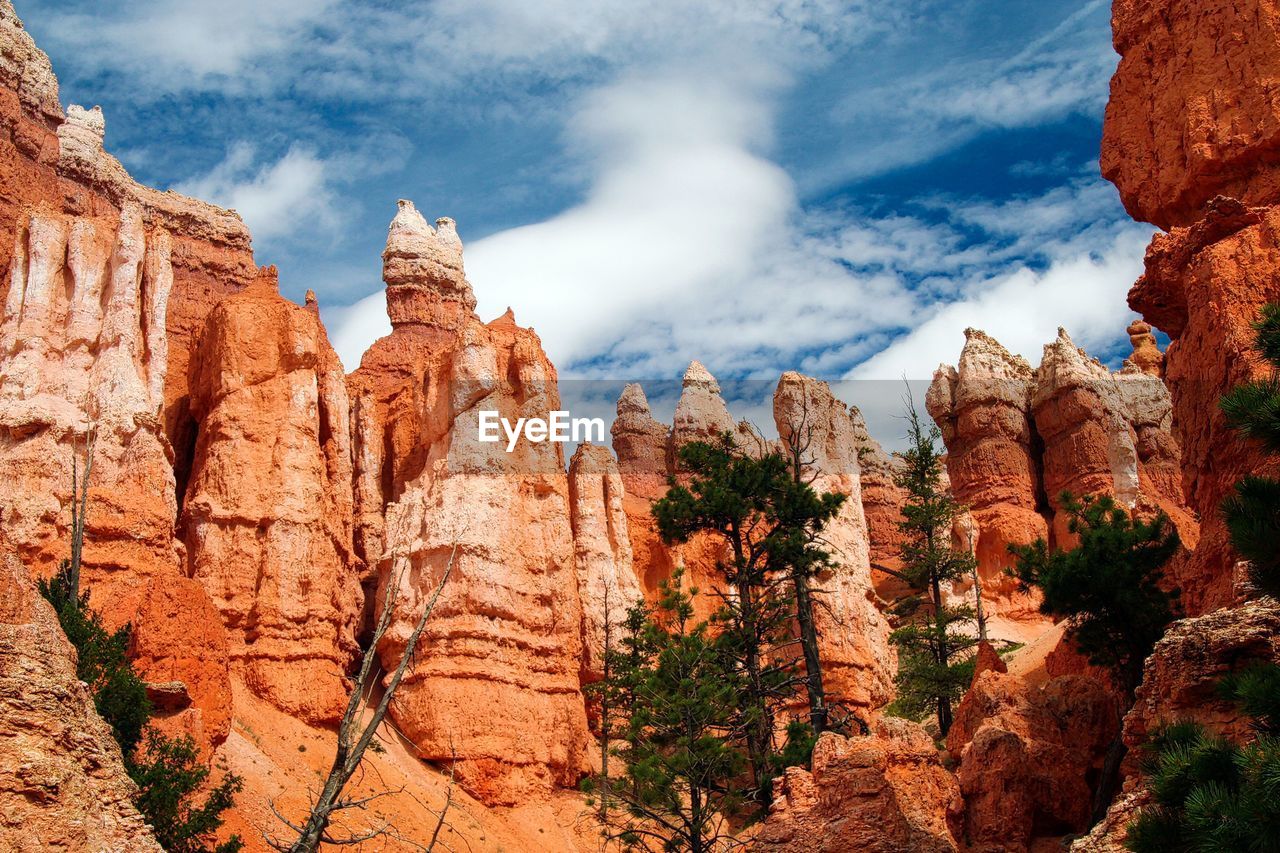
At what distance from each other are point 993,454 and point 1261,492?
41.9 meters

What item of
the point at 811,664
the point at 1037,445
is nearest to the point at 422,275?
the point at 1037,445

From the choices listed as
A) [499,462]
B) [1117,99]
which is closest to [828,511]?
[1117,99]

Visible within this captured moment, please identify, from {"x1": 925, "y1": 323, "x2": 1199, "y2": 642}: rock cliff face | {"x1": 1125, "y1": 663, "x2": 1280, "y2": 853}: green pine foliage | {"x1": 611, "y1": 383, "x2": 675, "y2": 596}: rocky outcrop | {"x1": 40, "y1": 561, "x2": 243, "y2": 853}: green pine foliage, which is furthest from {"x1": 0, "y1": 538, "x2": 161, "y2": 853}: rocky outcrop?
{"x1": 925, "y1": 323, "x2": 1199, "y2": 642}: rock cliff face

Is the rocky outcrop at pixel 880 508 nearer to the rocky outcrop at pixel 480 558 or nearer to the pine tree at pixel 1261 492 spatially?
the rocky outcrop at pixel 480 558

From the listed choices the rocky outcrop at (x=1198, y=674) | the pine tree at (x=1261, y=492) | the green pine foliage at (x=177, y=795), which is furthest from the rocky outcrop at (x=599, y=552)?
the pine tree at (x=1261, y=492)

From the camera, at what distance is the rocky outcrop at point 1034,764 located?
21.1 metres

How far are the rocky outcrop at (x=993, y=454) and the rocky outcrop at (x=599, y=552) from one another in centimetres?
1558

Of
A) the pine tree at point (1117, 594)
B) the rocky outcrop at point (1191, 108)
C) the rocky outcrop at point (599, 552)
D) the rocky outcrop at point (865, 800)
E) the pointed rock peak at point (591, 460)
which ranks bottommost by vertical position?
the rocky outcrop at point (865, 800)

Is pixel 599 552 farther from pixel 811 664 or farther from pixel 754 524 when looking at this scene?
pixel 811 664

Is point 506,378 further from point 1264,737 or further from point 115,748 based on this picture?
point 1264,737

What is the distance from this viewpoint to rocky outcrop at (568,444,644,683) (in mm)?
40219

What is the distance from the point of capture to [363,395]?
4322cm

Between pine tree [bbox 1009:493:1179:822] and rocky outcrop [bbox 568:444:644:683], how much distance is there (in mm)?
16554

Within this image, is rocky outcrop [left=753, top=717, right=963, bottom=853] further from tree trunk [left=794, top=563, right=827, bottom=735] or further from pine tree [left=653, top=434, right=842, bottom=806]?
pine tree [left=653, top=434, right=842, bottom=806]
